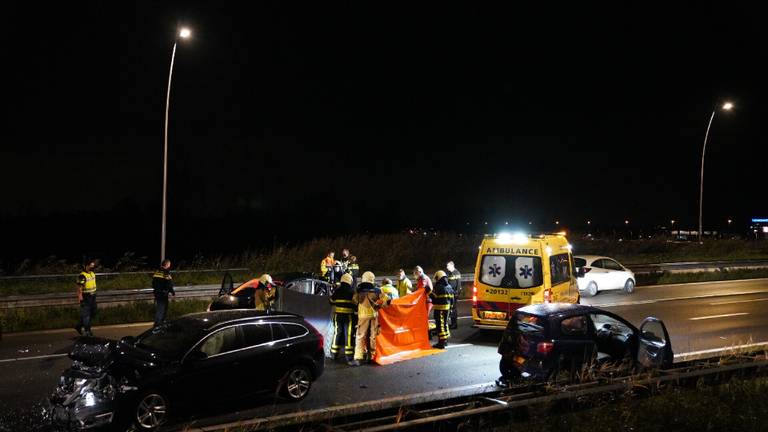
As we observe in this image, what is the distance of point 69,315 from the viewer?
55.1 feet

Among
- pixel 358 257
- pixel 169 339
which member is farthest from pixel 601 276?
pixel 169 339

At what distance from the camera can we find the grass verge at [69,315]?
15.8 m

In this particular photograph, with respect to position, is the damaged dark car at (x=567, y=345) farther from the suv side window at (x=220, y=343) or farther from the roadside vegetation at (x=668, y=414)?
the suv side window at (x=220, y=343)

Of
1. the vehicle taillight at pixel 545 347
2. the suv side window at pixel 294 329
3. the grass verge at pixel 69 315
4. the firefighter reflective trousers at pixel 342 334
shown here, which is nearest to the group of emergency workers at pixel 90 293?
the grass verge at pixel 69 315

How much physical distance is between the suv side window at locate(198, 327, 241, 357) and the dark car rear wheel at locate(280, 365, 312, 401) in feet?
2.97

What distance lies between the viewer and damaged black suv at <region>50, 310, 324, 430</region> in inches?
299

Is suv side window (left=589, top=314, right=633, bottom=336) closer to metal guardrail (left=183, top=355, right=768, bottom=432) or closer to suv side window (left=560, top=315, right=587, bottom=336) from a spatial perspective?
suv side window (left=560, top=315, right=587, bottom=336)

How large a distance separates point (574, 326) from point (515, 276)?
3.97m

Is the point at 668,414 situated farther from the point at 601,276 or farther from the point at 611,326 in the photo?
the point at 601,276

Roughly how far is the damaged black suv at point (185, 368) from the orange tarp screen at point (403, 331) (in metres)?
2.66

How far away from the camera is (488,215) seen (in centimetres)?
10844

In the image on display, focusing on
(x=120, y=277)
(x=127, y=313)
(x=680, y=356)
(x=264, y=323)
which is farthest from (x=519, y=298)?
(x=120, y=277)

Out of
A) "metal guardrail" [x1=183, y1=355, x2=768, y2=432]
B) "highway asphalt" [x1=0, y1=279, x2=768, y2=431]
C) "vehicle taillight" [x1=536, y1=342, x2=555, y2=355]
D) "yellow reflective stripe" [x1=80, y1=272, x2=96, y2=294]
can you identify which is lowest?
"highway asphalt" [x1=0, y1=279, x2=768, y2=431]

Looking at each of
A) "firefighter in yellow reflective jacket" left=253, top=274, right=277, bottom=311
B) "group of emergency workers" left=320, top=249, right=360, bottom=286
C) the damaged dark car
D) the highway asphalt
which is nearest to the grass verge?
the highway asphalt
